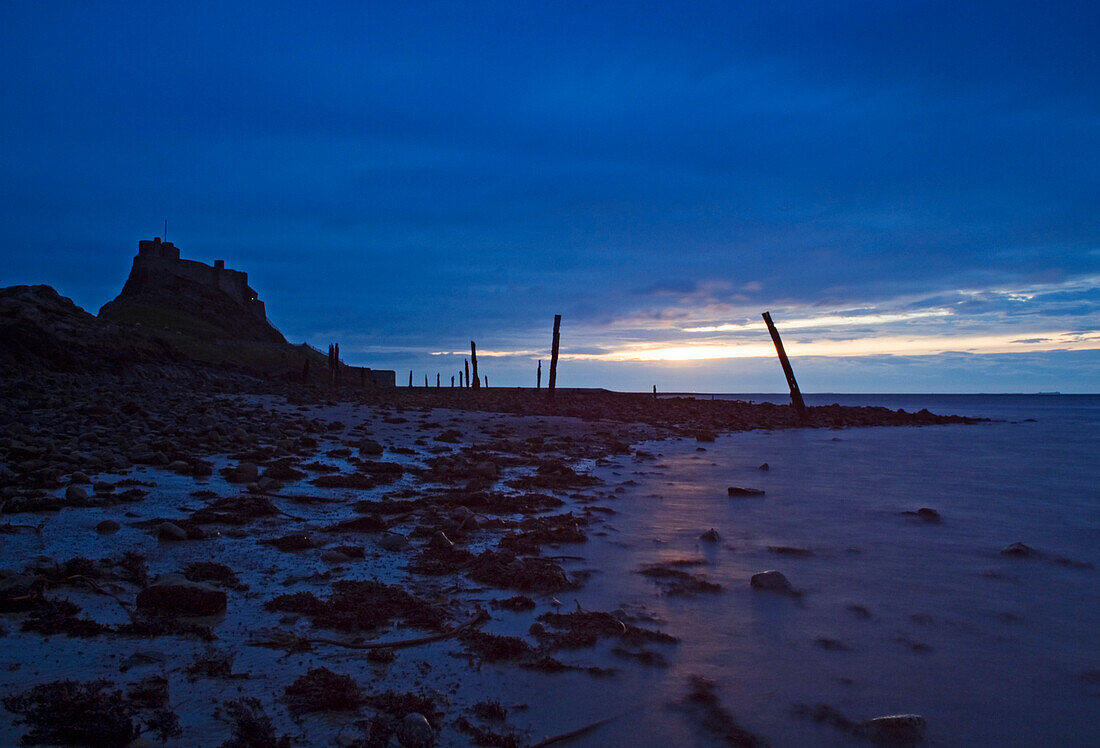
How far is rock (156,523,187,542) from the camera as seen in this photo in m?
5.21

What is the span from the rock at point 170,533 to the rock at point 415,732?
3637 millimetres

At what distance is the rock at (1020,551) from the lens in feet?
19.5

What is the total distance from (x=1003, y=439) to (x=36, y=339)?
30482mm

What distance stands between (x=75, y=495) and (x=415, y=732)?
5365 millimetres

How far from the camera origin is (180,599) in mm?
3707

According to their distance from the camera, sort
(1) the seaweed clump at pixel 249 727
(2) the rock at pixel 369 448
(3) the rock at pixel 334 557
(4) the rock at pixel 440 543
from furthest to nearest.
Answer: (2) the rock at pixel 369 448, (4) the rock at pixel 440 543, (3) the rock at pixel 334 557, (1) the seaweed clump at pixel 249 727

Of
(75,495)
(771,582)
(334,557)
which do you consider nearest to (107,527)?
(75,495)

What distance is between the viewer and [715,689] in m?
3.15

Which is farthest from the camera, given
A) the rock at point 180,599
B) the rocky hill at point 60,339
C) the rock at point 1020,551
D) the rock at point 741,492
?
the rocky hill at point 60,339

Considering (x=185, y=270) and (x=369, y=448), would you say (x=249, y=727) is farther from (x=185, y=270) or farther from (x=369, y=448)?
(x=185, y=270)

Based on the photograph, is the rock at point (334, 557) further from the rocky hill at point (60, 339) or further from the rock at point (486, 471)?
the rocky hill at point (60, 339)

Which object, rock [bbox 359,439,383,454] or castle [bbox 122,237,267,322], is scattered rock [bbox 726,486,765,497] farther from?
castle [bbox 122,237,267,322]

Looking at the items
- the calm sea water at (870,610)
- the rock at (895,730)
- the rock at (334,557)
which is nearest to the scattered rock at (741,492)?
the calm sea water at (870,610)

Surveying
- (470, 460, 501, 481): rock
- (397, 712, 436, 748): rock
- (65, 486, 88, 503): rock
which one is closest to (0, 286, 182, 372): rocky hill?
(65, 486, 88, 503): rock
